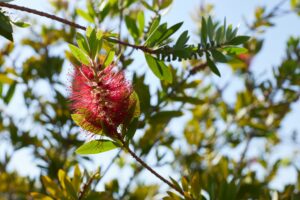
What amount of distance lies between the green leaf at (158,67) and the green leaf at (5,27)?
433 mm

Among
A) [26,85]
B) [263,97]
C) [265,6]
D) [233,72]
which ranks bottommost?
[26,85]

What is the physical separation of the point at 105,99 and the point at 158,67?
0.21 m

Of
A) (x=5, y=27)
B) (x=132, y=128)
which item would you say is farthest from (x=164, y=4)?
(x=5, y=27)

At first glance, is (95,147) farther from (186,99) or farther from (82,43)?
(186,99)

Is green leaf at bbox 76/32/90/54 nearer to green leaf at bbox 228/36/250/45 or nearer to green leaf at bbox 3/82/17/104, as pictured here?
green leaf at bbox 228/36/250/45

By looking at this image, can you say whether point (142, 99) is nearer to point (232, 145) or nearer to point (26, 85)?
point (26, 85)

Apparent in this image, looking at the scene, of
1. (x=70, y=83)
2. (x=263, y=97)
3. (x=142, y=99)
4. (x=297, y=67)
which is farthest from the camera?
(x=263, y=97)

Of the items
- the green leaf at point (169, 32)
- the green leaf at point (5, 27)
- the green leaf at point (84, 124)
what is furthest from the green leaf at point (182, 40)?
the green leaf at point (5, 27)

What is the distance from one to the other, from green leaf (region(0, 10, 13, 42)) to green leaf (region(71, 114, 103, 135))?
33 cm

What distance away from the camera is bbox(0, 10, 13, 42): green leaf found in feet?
4.00

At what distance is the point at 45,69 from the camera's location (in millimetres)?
2732

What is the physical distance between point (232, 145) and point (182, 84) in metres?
1.02

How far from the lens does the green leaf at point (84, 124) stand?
138 cm

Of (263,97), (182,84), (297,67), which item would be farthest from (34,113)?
(297,67)
